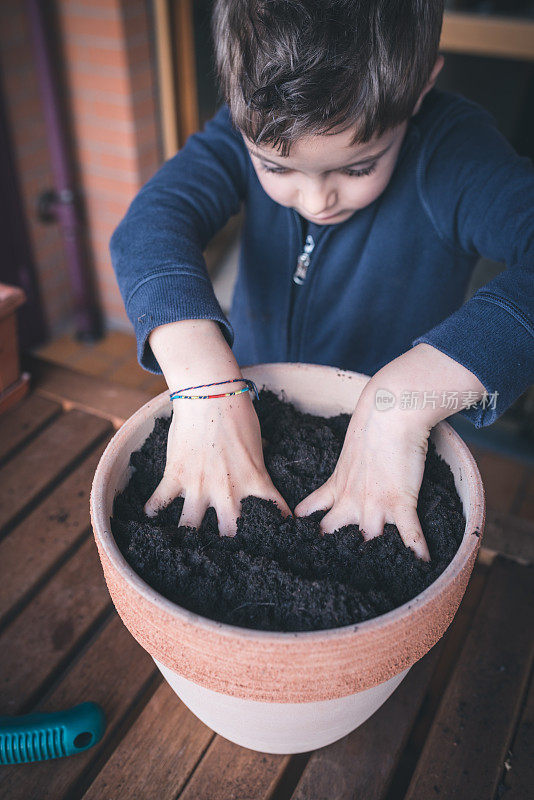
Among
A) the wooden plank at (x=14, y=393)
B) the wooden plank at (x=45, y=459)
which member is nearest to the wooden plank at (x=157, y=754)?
the wooden plank at (x=45, y=459)

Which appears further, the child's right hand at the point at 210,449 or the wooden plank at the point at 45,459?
the wooden plank at the point at 45,459

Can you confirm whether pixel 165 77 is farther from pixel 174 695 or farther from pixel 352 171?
pixel 174 695

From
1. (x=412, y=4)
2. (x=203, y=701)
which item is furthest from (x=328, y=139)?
(x=203, y=701)

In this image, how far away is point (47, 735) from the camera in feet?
2.03

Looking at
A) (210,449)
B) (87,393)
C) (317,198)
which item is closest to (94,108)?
(87,393)

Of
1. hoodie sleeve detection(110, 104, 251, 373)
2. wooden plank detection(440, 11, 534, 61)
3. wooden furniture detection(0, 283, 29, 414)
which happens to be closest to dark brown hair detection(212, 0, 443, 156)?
hoodie sleeve detection(110, 104, 251, 373)

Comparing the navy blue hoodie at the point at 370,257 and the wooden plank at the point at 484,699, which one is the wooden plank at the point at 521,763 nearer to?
the wooden plank at the point at 484,699

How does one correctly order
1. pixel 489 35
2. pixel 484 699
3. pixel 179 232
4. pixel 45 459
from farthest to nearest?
pixel 489 35 → pixel 45 459 → pixel 179 232 → pixel 484 699

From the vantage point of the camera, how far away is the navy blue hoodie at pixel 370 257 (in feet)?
2.12

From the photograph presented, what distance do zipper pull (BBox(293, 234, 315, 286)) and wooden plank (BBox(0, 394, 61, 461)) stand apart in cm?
48

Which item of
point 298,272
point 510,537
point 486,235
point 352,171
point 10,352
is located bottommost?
point 510,537

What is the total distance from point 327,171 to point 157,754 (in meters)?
0.67

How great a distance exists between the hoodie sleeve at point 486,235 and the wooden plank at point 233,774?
42 centimetres

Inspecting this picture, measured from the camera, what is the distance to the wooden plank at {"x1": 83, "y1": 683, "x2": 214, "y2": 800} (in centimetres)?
61
